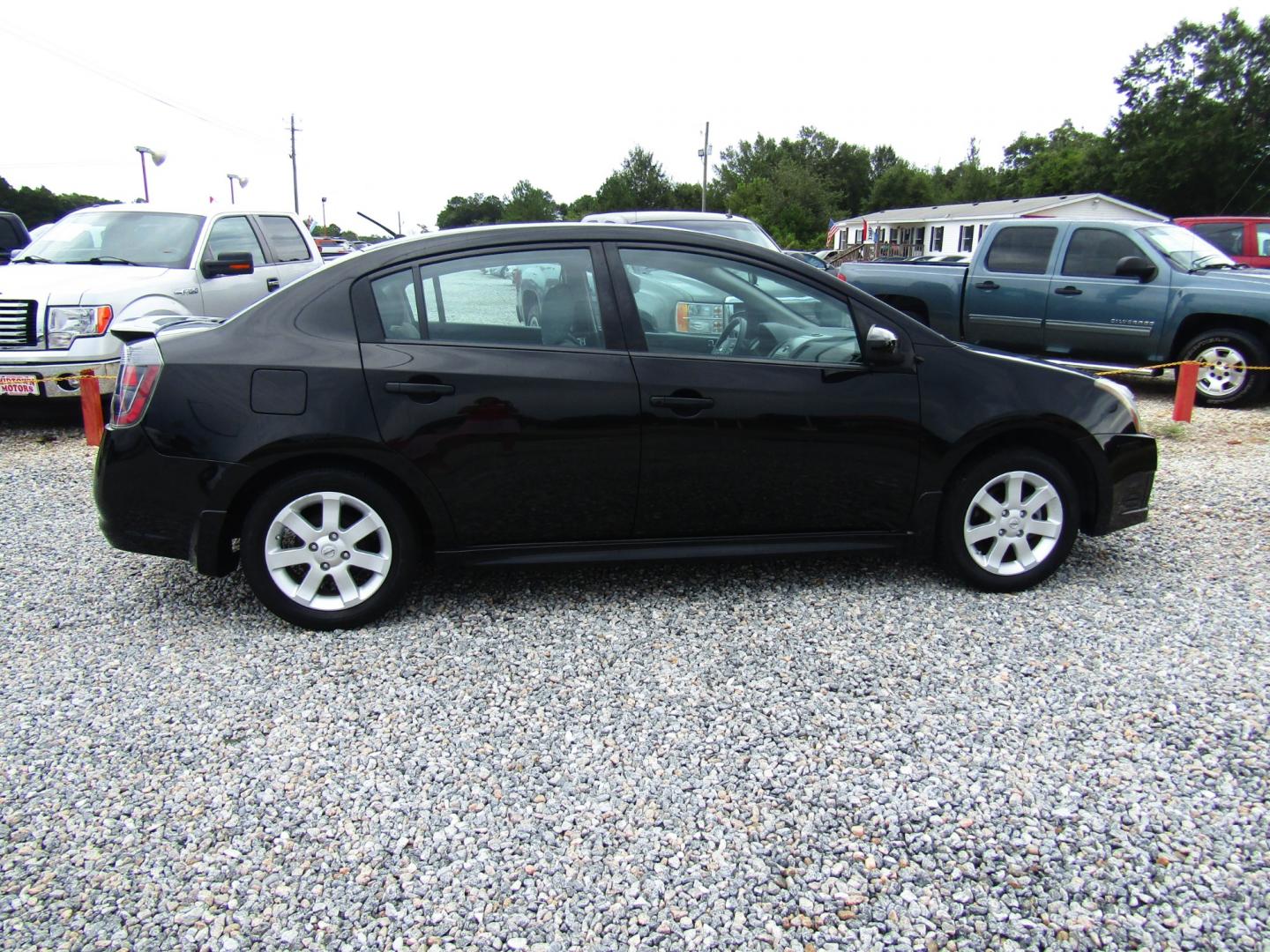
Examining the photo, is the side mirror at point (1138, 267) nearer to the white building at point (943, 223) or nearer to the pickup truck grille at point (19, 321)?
the pickup truck grille at point (19, 321)

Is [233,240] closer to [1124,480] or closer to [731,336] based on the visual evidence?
[731,336]

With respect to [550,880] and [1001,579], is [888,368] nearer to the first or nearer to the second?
[1001,579]

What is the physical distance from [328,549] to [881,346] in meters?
2.46

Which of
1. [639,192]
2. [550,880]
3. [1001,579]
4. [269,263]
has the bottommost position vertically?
[550,880]

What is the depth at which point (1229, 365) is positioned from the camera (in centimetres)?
913

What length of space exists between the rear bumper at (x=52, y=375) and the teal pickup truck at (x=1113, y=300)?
8.40 metres

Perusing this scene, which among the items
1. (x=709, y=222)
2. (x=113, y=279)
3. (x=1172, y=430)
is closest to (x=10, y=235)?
(x=113, y=279)

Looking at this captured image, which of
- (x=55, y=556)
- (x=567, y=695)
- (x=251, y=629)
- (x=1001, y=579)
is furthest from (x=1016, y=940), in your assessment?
(x=55, y=556)

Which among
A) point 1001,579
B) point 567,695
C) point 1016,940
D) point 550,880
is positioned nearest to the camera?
point 1016,940

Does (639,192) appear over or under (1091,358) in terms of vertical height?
over

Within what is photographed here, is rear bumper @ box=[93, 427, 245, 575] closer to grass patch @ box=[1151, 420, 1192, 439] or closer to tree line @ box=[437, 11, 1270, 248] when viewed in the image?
grass patch @ box=[1151, 420, 1192, 439]

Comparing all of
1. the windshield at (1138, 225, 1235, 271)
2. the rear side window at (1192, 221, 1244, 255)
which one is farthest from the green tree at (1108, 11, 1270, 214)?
the windshield at (1138, 225, 1235, 271)

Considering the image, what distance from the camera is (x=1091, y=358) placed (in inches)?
384

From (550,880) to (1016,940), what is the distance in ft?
3.79
